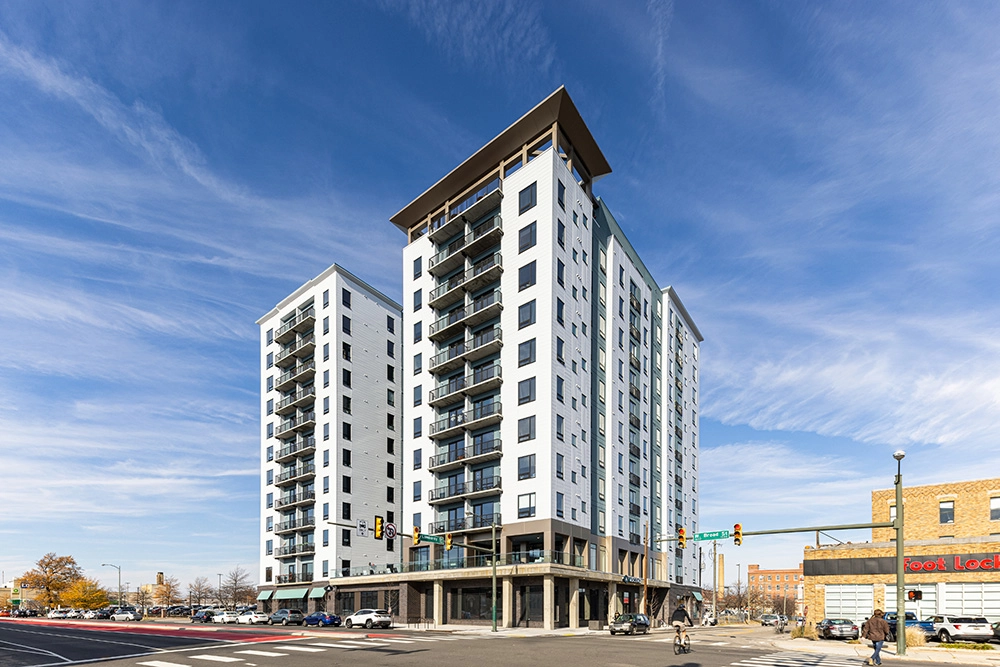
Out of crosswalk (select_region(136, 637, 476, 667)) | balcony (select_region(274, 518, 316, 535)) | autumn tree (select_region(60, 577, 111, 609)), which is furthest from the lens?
autumn tree (select_region(60, 577, 111, 609))

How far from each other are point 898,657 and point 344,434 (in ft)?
194

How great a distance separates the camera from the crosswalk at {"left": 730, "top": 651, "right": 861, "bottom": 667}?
70.5 feet

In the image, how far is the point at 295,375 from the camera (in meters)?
83.2

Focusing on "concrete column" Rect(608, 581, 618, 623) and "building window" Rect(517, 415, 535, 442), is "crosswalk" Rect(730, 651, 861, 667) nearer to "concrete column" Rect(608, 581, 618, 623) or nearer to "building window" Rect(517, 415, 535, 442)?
"building window" Rect(517, 415, 535, 442)

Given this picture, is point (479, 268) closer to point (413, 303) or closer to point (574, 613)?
point (413, 303)

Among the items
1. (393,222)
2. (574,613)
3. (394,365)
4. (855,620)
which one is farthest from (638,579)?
(393,222)

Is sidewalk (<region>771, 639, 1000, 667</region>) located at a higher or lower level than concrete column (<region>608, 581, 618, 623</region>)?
higher

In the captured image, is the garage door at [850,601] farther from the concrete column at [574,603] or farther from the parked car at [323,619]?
the parked car at [323,619]

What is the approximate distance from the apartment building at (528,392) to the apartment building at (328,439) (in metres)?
10.6

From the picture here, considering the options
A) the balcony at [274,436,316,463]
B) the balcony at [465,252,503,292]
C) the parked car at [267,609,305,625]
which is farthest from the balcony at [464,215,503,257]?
the parked car at [267,609,305,625]

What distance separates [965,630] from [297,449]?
6455cm

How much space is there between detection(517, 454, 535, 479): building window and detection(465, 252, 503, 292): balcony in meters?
16.7

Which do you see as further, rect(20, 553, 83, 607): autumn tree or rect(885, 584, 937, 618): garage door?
rect(20, 553, 83, 607): autumn tree

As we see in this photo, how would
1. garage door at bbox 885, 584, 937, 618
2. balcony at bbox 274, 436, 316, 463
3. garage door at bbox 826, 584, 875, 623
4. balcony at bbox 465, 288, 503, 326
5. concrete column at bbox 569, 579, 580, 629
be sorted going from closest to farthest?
garage door at bbox 885, 584, 937, 618
garage door at bbox 826, 584, 875, 623
concrete column at bbox 569, 579, 580, 629
balcony at bbox 465, 288, 503, 326
balcony at bbox 274, 436, 316, 463
